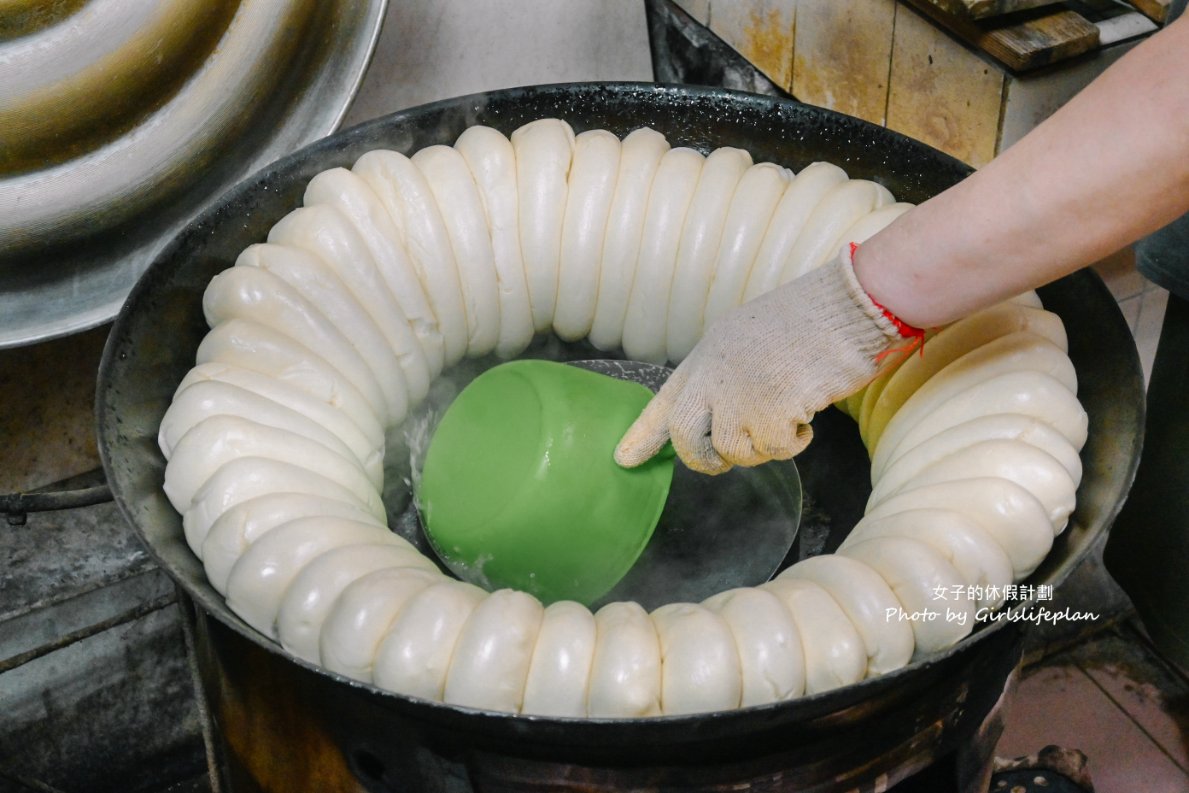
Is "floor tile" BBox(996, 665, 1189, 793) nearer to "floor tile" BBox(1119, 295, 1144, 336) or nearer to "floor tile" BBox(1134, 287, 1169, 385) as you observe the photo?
"floor tile" BBox(1134, 287, 1169, 385)

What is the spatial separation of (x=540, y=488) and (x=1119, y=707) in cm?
174

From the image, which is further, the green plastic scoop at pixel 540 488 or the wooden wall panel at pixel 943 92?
the wooden wall panel at pixel 943 92

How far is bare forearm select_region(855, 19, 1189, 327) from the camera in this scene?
100 cm

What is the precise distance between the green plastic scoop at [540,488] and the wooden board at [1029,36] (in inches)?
30.7

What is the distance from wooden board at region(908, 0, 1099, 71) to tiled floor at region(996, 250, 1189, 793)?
2.13 feet

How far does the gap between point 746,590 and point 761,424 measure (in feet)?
0.71

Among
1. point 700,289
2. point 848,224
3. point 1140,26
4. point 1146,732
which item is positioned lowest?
point 1146,732

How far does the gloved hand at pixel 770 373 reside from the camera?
1245 millimetres

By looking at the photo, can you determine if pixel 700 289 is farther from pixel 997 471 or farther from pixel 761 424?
pixel 997 471

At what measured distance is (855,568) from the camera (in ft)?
3.88

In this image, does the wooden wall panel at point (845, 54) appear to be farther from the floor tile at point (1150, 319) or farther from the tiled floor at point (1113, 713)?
the tiled floor at point (1113, 713)

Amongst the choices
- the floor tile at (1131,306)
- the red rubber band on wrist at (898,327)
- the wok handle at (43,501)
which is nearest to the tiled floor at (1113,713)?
the floor tile at (1131,306)

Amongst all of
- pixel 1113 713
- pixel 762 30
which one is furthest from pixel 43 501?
pixel 1113 713

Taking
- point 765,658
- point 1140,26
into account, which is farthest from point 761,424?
point 1140,26
